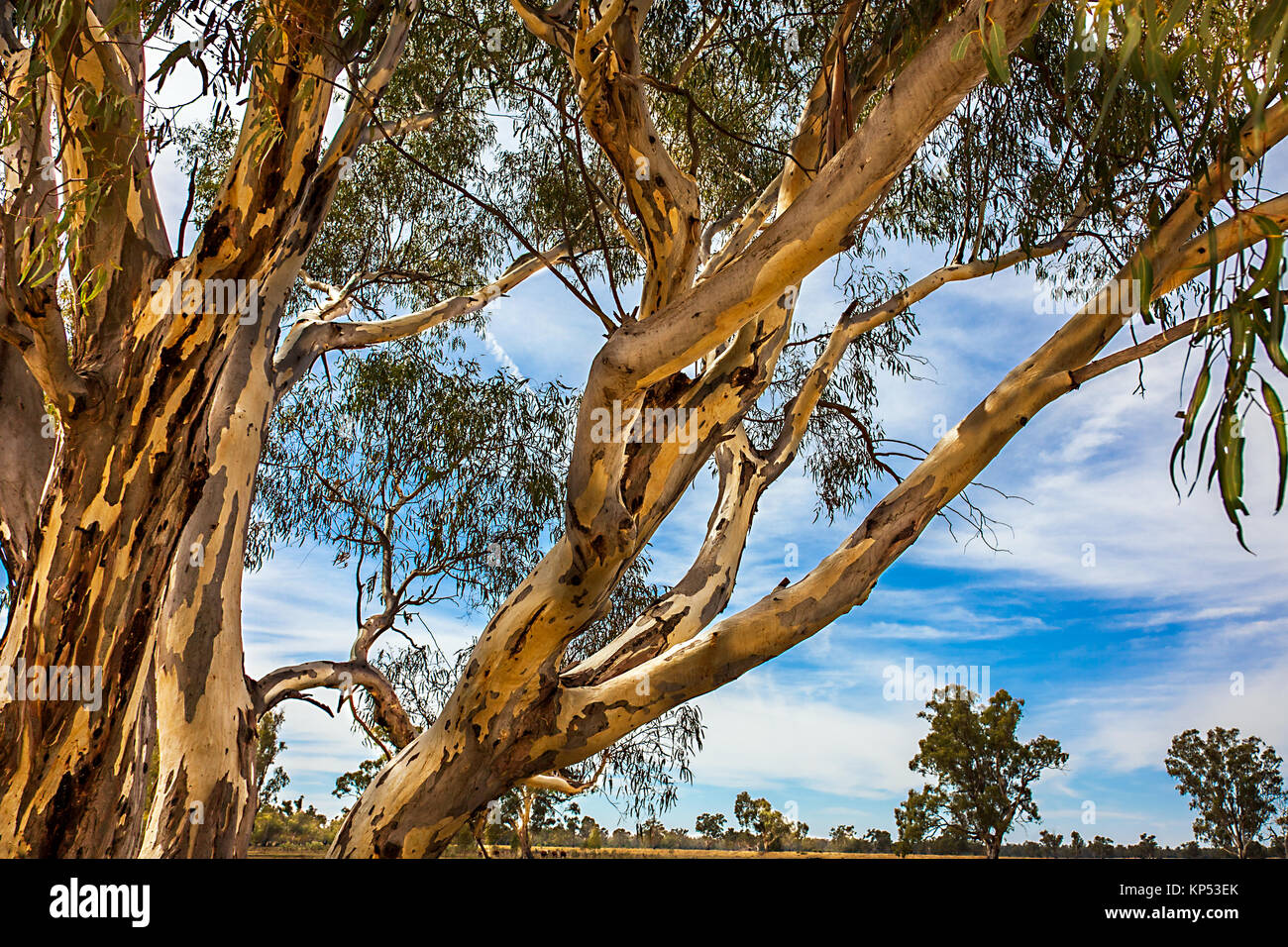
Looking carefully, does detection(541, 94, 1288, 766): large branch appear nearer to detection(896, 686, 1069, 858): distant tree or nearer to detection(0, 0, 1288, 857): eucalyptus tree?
detection(0, 0, 1288, 857): eucalyptus tree

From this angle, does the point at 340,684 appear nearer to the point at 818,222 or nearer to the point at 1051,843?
the point at 818,222

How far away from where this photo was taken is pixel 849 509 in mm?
5223

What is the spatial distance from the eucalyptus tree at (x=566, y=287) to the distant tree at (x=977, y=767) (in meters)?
5.72

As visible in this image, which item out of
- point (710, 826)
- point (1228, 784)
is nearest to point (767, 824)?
point (710, 826)

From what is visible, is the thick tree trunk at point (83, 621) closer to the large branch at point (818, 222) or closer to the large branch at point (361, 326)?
the large branch at point (818, 222)

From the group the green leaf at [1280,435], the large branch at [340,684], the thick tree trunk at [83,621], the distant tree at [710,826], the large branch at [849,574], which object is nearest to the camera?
the green leaf at [1280,435]

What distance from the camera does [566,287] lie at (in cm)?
221

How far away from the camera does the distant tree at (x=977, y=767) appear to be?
8.31 meters

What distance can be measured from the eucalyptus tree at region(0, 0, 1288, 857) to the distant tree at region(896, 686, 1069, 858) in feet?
18.8

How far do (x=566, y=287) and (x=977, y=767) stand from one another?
7753 millimetres

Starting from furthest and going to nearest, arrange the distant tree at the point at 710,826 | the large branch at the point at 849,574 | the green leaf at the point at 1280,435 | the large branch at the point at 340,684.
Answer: the distant tree at the point at 710,826
the large branch at the point at 340,684
the large branch at the point at 849,574
the green leaf at the point at 1280,435

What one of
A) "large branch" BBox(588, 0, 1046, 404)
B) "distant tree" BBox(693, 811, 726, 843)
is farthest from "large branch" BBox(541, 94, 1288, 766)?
"distant tree" BBox(693, 811, 726, 843)

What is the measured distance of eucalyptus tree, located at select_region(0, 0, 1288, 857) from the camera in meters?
1.93

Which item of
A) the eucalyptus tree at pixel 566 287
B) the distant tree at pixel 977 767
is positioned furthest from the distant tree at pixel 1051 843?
the eucalyptus tree at pixel 566 287
